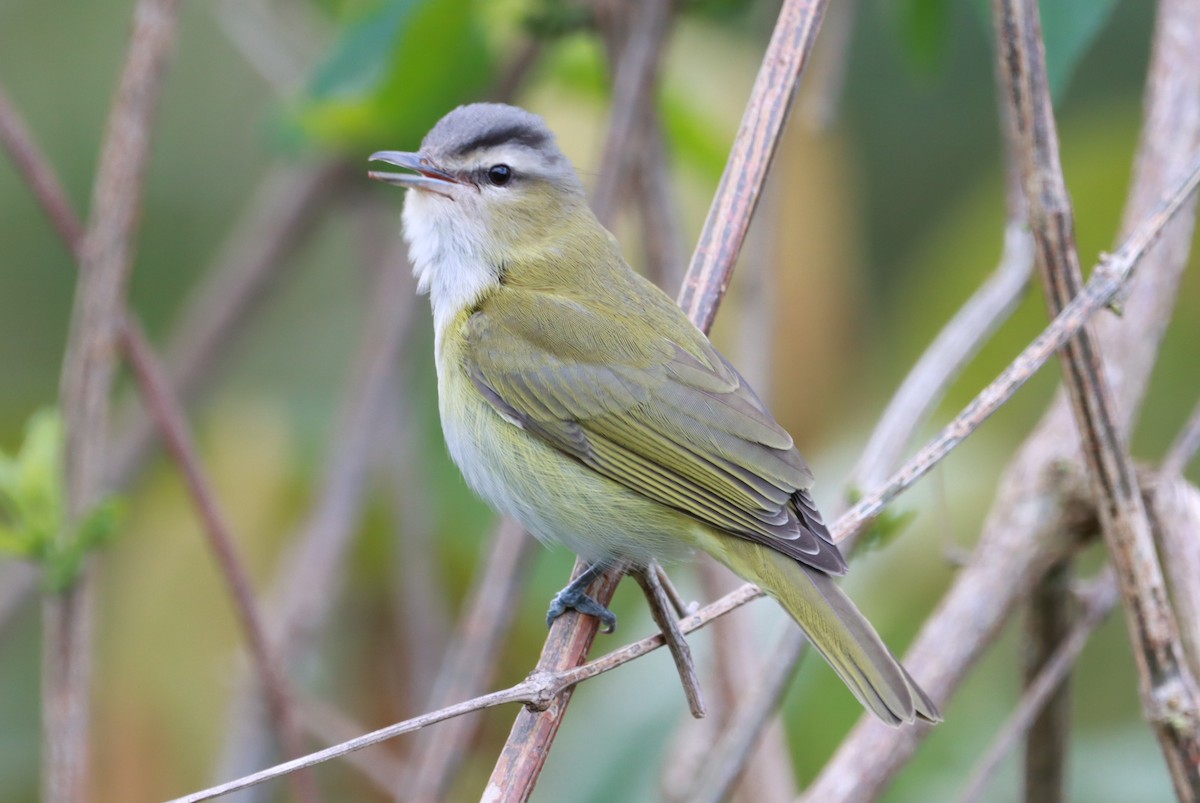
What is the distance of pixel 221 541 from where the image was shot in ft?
10.2

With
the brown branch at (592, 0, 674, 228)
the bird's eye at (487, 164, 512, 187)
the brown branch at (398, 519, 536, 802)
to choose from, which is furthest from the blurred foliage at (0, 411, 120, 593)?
the brown branch at (592, 0, 674, 228)

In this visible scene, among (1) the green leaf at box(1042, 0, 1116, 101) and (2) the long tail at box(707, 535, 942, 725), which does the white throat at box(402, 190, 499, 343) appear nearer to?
(2) the long tail at box(707, 535, 942, 725)

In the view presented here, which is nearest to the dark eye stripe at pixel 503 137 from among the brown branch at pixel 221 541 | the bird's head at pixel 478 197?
the bird's head at pixel 478 197

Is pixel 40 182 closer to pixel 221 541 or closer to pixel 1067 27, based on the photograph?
pixel 221 541

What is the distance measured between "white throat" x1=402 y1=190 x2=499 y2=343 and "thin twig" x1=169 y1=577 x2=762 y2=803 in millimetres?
861

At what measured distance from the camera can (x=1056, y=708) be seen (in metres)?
2.87

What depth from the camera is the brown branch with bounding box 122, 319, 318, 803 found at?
309 centimetres

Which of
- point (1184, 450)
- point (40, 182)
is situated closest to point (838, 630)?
point (1184, 450)

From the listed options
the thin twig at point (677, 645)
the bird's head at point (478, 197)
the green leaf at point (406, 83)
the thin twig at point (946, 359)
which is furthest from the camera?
the green leaf at point (406, 83)

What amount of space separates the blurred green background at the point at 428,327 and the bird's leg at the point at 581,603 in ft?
2.30

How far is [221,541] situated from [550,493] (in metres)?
0.82

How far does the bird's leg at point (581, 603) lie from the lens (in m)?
2.49

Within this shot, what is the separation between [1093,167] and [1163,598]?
239 cm

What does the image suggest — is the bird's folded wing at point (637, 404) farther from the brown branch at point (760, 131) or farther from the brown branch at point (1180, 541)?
the brown branch at point (1180, 541)
